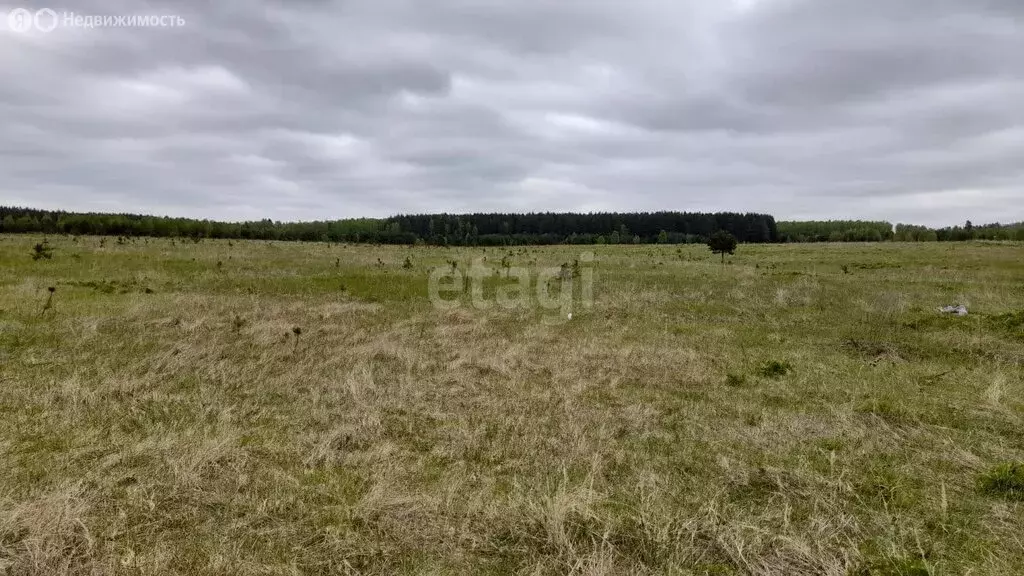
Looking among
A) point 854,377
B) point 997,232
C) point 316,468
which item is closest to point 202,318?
Answer: point 316,468

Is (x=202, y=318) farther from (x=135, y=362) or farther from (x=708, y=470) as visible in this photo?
(x=708, y=470)

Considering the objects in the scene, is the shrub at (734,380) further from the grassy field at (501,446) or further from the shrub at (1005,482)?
the shrub at (1005,482)

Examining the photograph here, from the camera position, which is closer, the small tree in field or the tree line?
the small tree in field

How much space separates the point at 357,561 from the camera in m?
3.99

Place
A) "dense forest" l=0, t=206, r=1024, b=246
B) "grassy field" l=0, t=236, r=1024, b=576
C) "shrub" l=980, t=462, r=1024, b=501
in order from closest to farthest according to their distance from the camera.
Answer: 1. "grassy field" l=0, t=236, r=1024, b=576
2. "shrub" l=980, t=462, r=1024, b=501
3. "dense forest" l=0, t=206, r=1024, b=246

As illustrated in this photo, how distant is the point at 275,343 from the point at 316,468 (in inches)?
251

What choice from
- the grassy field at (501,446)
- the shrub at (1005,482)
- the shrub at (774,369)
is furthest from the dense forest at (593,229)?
the shrub at (1005,482)

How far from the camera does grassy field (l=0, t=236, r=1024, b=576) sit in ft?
13.4

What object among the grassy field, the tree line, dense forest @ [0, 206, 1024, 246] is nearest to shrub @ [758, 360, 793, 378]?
the grassy field

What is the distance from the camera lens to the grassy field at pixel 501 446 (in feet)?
13.4

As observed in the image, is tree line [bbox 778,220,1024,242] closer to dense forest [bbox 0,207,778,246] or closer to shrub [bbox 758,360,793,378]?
dense forest [bbox 0,207,778,246]

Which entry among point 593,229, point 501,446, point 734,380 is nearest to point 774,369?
point 734,380

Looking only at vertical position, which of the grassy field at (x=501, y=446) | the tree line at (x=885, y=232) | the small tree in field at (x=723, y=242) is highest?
the tree line at (x=885, y=232)

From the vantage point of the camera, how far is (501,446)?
614cm
